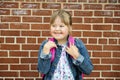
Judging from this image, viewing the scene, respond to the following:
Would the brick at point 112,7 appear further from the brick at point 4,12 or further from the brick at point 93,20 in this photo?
the brick at point 4,12

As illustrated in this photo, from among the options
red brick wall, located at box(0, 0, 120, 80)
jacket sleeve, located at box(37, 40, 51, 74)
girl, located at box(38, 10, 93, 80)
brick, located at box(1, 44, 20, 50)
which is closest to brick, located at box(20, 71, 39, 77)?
red brick wall, located at box(0, 0, 120, 80)

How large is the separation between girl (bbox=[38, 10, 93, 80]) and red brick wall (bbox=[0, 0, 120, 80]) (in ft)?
3.63

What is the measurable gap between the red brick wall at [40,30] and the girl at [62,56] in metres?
1.11

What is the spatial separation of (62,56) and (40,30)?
1.21 m

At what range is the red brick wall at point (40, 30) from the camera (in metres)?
4.61

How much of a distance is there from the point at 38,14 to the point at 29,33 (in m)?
0.29

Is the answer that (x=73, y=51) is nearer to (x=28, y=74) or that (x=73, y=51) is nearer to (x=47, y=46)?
(x=47, y=46)

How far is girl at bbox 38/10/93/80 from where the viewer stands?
3402 mm

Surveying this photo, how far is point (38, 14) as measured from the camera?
4.62 metres

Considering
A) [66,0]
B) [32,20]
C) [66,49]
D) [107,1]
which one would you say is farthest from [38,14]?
[66,49]

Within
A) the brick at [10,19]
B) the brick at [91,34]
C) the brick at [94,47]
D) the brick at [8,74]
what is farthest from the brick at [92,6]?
the brick at [8,74]

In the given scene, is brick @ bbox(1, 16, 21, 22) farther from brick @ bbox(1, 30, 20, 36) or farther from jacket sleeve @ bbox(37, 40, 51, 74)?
jacket sleeve @ bbox(37, 40, 51, 74)

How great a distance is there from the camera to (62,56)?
11.4ft

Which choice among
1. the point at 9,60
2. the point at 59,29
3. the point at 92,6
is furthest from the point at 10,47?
the point at 59,29
